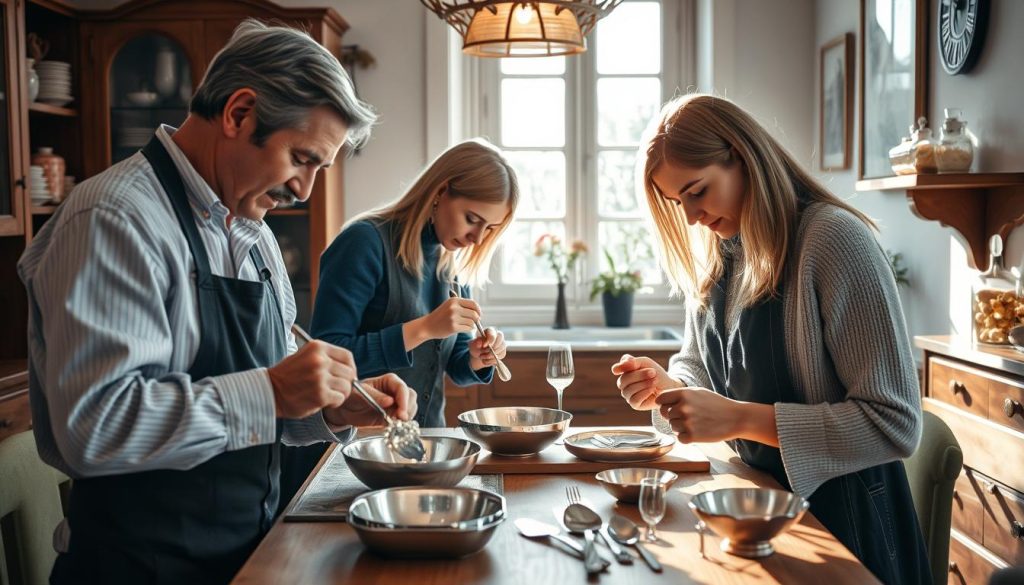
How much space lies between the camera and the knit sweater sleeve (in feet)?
5.50

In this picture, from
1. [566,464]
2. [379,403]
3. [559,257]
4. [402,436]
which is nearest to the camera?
[379,403]

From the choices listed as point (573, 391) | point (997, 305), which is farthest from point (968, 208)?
point (573, 391)

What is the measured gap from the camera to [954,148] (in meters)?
2.83

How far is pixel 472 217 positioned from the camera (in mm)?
2627

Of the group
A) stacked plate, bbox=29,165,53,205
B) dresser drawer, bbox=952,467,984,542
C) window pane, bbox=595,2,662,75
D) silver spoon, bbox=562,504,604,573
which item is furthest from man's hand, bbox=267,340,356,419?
window pane, bbox=595,2,662,75

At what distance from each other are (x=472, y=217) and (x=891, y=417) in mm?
1275

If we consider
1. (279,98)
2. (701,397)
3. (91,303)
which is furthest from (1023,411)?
(91,303)

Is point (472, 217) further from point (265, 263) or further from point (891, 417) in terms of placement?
point (891, 417)

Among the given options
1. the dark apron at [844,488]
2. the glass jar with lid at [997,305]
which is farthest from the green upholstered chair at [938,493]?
the glass jar with lid at [997,305]

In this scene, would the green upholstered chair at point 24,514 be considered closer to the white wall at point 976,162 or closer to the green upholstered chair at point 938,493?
the green upholstered chair at point 938,493

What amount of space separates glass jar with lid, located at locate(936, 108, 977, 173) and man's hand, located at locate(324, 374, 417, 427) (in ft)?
6.08

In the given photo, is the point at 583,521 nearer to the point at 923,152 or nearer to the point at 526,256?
the point at 923,152

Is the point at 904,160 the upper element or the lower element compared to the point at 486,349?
upper

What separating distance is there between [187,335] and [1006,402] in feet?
6.42
